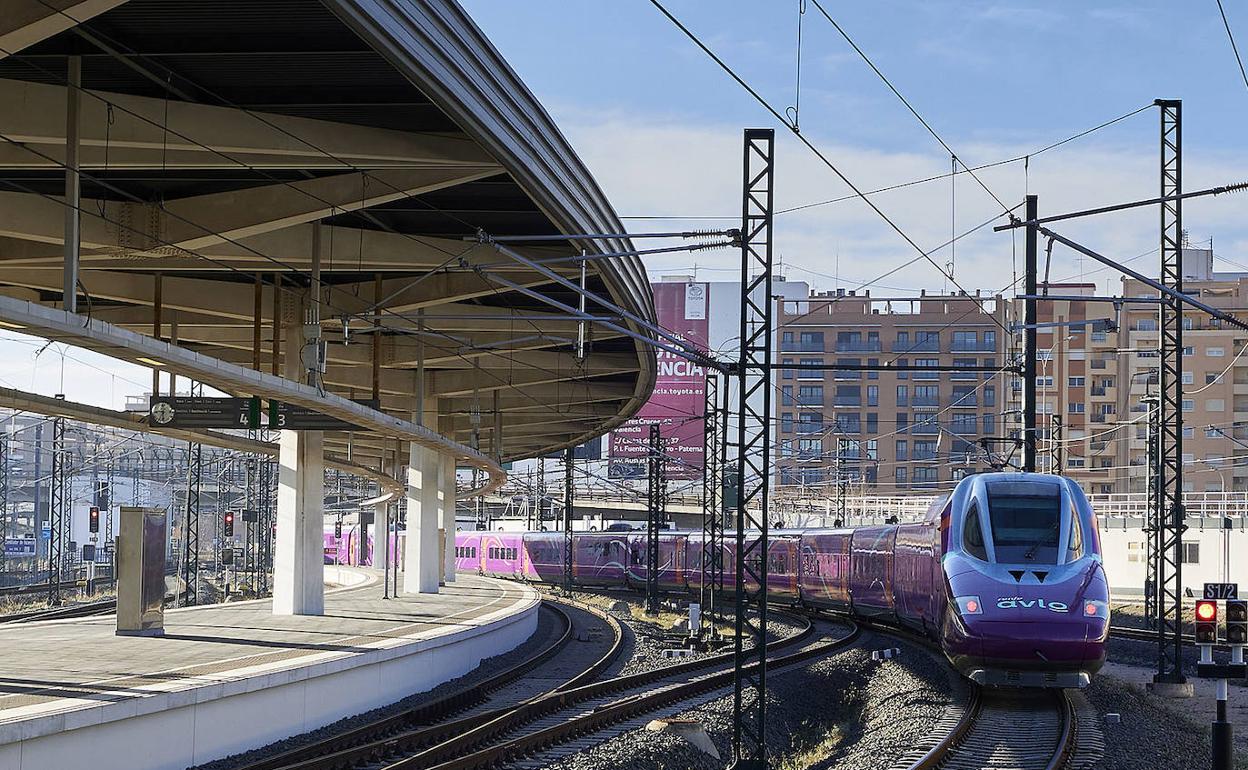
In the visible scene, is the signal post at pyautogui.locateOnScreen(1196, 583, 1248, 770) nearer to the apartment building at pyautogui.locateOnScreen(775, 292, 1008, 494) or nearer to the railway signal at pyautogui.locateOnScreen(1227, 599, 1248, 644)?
the railway signal at pyautogui.locateOnScreen(1227, 599, 1248, 644)

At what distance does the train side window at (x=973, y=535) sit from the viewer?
63.5ft

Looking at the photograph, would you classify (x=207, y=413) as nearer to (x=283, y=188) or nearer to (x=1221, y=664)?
(x=283, y=188)

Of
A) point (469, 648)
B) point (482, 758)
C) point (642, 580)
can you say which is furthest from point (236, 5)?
point (642, 580)

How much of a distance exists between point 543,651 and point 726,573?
18398 mm

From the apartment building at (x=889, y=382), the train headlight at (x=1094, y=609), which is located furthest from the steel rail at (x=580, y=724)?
the apartment building at (x=889, y=382)

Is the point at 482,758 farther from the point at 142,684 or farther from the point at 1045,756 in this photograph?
the point at 1045,756

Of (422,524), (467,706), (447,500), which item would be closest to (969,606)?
(467,706)

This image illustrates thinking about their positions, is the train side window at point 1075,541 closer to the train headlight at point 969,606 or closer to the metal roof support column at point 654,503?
the train headlight at point 969,606

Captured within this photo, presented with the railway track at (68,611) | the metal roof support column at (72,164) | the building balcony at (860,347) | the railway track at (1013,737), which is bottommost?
the railway track at (68,611)

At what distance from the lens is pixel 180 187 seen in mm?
20734

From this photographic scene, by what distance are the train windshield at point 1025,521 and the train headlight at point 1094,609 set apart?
719 millimetres

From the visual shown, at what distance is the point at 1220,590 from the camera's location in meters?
18.7

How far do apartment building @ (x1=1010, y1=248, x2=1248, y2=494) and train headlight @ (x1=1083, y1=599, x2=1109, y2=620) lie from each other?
77.3 metres

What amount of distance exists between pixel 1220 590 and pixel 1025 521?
254cm
